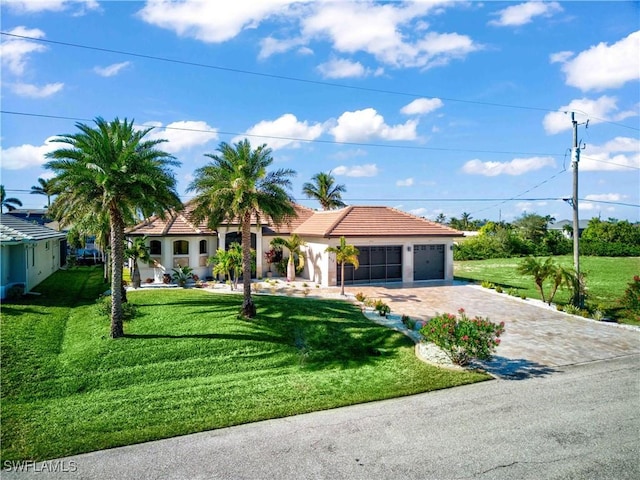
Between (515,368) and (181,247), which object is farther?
(181,247)

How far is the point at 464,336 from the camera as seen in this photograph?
12219 mm

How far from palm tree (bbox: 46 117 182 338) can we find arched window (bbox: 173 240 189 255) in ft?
35.8

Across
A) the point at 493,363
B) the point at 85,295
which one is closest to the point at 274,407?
the point at 493,363

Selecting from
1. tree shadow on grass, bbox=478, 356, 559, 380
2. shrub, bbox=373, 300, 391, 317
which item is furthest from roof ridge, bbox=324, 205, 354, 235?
tree shadow on grass, bbox=478, 356, 559, 380

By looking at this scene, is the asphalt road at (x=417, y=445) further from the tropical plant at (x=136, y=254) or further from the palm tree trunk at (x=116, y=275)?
the tropical plant at (x=136, y=254)

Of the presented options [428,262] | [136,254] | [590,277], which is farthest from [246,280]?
[590,277]

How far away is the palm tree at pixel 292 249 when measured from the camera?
90.0ft

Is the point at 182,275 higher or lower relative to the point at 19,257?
lower

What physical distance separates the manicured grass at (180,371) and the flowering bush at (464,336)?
0.76m

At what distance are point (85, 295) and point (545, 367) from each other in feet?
73.6

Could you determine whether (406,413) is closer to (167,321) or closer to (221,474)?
(221,474)

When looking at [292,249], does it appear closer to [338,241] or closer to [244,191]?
[338,241]

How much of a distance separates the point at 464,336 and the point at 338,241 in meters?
14.5

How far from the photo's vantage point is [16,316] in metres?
16.6
